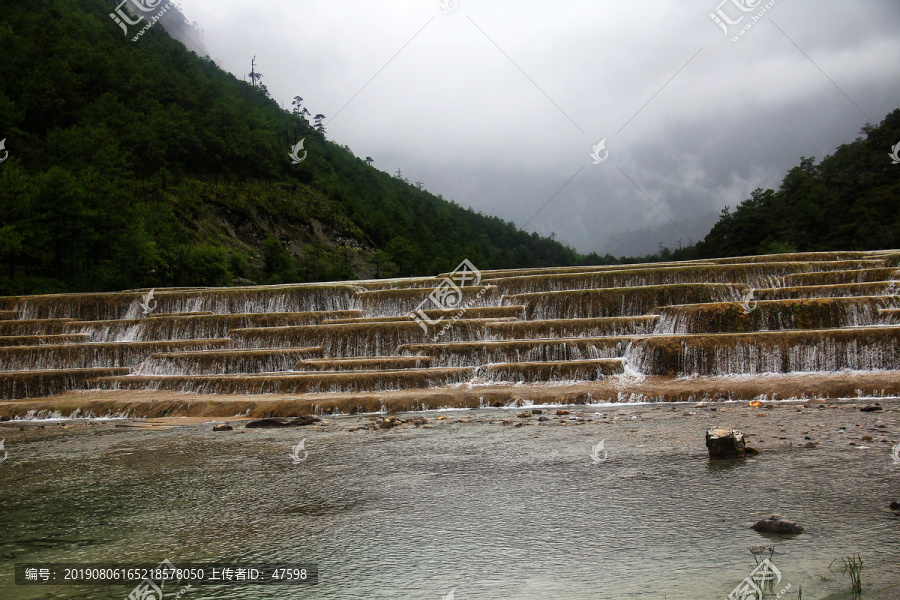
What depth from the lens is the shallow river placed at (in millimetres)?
7027

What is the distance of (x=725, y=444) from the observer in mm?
12219

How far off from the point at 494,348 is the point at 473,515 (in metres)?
16.9

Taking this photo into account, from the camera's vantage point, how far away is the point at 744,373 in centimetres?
2275

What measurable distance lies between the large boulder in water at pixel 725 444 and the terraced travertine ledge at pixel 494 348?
8899mm

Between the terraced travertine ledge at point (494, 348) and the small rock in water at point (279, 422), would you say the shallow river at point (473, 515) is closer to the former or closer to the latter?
the small rock in water at point (279, 422)

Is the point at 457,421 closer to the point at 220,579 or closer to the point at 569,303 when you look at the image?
the point at 220,579

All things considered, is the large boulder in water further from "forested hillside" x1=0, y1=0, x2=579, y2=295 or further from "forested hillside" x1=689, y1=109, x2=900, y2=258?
"forested hillside" x1=689, y1=109, x2=900, y2=258

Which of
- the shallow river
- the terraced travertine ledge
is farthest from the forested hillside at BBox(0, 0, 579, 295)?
the shallow river

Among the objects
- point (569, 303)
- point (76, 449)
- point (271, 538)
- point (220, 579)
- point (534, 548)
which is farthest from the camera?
point (569, 303)

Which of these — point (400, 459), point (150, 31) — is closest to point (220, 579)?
point (400, 459)

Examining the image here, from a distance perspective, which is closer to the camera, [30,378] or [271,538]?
[271,538]

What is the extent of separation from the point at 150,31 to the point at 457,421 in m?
137

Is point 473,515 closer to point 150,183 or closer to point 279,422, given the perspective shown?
point 279,422

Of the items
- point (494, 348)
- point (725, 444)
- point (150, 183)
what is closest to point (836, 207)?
point (494, 348)
